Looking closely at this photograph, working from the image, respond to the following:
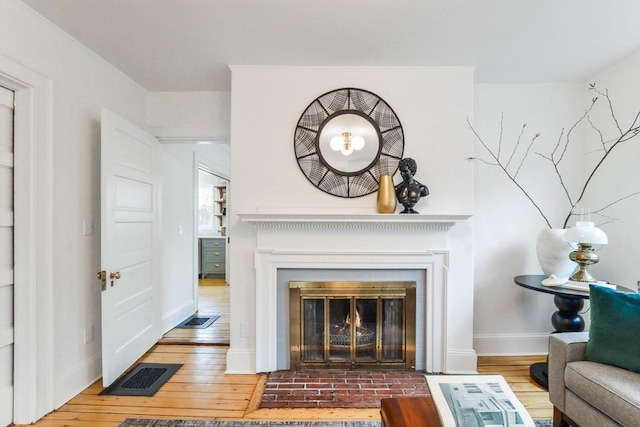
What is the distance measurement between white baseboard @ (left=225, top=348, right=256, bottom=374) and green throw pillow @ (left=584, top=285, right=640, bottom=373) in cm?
217

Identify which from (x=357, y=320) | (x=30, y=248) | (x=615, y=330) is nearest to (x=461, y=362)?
(x=357, y=320)

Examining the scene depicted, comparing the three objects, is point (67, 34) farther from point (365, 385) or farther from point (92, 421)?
point (365, 385)

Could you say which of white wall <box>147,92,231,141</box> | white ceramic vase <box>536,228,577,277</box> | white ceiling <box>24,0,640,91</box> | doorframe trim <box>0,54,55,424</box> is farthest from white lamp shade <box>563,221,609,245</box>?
doorframe trim <box>0,54,55,424</box>

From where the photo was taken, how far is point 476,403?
4.22 ft

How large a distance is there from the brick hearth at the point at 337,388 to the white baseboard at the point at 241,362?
189 millimetres

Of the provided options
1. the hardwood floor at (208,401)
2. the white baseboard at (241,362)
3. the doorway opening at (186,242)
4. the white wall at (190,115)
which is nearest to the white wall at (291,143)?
the white baseboard at (241,362)

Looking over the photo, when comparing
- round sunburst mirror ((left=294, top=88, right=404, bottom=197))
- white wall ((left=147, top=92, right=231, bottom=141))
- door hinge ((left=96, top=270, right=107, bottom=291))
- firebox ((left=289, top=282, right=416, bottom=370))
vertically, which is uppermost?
white wall ((left=147, top=92, right=231, bottom=141))

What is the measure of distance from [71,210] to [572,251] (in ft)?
11.7

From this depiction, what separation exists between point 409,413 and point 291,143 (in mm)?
1987

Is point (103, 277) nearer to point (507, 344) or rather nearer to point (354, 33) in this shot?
point (354, 33)

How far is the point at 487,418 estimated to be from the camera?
Answer: 1224 millimetres

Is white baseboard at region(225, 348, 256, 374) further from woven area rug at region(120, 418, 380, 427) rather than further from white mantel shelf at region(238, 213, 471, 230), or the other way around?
white mantel shelf at region(238, 213, 471, 230)

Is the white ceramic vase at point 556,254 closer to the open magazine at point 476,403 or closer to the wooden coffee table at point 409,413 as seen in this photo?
the open magazine at point 476,403

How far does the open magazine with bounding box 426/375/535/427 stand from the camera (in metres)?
1.21
